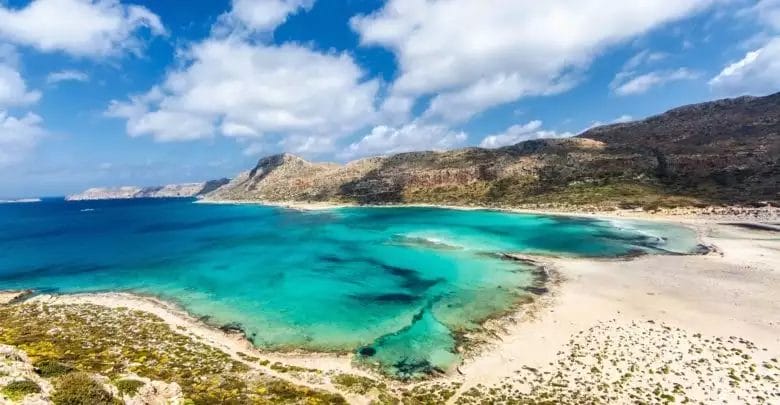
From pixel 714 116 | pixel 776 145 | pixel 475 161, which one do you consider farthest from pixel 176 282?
pixel 714 116

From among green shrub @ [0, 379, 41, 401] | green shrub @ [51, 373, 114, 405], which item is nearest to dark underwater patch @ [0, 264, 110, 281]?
green shrub @ [51, 373, 114, 405]

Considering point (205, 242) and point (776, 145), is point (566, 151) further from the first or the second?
point (205, 242)

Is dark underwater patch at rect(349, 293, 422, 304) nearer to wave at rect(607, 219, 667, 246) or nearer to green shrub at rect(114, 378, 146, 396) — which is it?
green shrub at rect(114, 378, 146, 396)

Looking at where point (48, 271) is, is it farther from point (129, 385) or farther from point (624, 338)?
point (624, 338)

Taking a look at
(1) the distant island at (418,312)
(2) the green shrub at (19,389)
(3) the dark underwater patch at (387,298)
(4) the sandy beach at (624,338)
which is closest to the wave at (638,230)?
(1) the distant island at (418,312)

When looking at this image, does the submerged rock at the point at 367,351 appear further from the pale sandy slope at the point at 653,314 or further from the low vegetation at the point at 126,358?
the pale sandy slope at the point at 653,314

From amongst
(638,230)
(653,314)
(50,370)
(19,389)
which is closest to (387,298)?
(653,314)

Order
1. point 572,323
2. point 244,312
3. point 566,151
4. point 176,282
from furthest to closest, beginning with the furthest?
point 566,151
point 176,282
point 244,312
point 572,323
